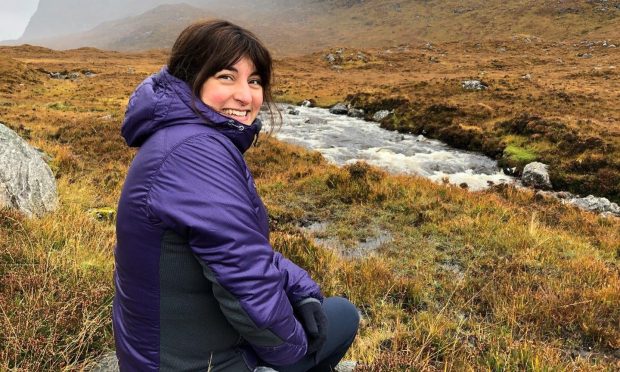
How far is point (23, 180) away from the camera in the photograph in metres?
6.88

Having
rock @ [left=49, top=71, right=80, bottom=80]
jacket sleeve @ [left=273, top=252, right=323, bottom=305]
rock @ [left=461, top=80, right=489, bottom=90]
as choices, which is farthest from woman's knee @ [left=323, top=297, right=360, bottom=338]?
rock @ [left=49, top=71, right=80, bottom=80]

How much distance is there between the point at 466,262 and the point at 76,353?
21.1 ft

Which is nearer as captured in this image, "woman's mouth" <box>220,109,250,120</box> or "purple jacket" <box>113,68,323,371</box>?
"purple jacket" <box>113,68,323,371</box>

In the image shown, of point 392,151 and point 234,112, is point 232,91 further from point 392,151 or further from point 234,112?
point 392,151

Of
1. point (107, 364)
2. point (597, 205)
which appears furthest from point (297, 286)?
point (597, 205)

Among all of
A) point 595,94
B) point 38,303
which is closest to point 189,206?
point 38,303

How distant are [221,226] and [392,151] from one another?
18708mm

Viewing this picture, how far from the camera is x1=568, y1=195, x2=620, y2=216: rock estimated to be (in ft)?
41.7

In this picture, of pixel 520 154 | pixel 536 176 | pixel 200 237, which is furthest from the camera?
pixel 520 154

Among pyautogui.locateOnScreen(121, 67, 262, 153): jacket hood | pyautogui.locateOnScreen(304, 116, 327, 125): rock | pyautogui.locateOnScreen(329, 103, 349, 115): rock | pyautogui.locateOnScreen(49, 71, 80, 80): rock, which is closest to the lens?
A: pyautogui.locateOnScreen(121, 67, 262, 153): jacket hood

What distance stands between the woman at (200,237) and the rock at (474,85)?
34.1 meters

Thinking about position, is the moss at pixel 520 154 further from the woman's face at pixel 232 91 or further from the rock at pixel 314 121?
the woman's face at pixel 232 91

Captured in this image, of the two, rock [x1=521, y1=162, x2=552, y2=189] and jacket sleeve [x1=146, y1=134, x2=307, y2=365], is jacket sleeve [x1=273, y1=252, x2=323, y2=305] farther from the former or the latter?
rock [x1=521, y1=162, x2=552, y2=189]

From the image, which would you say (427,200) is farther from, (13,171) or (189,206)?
(189,206)
